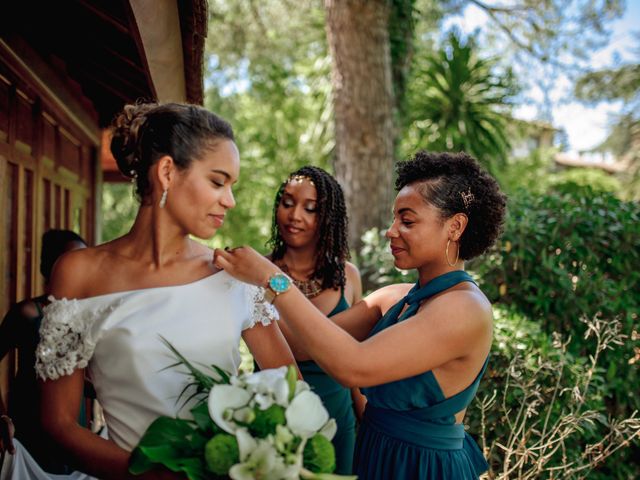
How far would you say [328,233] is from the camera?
3.45 m

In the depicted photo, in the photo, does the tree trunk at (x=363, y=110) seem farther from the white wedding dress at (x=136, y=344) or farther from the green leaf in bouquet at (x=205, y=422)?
the green leaf in bouquet at (x=205, y=422)

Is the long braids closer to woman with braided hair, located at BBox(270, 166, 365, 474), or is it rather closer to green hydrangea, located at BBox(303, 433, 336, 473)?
woman with braided hair, located at BBox(270, 166, 365, 474)

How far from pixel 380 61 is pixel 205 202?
557 cm

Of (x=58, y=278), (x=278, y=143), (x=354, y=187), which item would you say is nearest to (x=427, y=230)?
(x=58, y=278)

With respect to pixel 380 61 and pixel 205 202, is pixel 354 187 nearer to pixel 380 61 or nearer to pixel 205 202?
pixel 380 61

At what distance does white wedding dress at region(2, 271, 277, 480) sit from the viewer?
1.89 m

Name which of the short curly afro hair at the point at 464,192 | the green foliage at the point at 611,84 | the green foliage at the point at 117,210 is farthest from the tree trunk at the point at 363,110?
the green foliage at the point at 117,210

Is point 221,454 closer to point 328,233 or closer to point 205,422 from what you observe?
point 205,422

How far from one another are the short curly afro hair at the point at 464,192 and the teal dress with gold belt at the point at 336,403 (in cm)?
114

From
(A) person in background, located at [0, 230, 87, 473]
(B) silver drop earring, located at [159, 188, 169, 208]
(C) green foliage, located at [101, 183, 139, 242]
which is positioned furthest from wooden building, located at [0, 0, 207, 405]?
(C) green foliage, located at [101, 183, 139, 242]

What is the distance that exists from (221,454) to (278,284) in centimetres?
63

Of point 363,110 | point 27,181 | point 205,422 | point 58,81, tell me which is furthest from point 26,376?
point 363,110

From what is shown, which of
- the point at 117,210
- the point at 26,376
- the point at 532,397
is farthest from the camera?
the point at 117,210

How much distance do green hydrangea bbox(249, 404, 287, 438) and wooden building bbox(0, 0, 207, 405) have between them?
1.43 m
